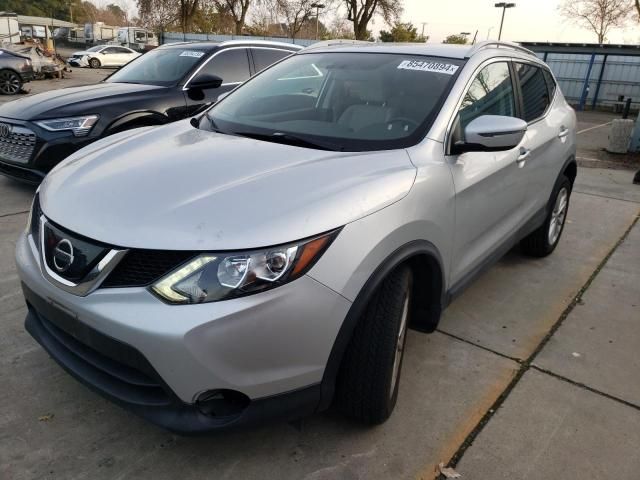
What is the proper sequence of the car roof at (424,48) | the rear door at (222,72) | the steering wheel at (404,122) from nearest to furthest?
the steering wheel at (404,122) → the car roof at (424,48) → the rear door at (222,72)

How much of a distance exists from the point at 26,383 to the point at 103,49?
3338cm

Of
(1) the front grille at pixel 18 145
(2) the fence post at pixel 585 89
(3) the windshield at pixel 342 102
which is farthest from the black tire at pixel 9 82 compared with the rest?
(2) the fence post at pixel 585 89

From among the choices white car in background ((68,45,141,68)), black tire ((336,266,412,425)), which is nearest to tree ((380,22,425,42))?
white car in background ((68,45,141,68))

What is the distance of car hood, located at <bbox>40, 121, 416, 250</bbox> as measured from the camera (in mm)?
1789

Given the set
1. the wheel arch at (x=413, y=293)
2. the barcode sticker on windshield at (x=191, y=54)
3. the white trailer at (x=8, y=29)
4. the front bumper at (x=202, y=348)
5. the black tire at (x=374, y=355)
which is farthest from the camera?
the white trailer at (x=8, y=29)

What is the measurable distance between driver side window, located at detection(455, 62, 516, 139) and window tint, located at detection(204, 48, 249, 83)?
3.74 meters

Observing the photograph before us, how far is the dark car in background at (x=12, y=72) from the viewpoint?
13883 millimetres

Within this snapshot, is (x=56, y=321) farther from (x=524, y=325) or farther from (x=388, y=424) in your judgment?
(x=524, y=325)

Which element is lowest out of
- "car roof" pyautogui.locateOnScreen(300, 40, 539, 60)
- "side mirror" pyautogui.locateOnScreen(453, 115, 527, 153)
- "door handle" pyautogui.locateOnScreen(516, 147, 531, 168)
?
"door handle" pyautogui.locateOnScreen(516, 147, 531, 168)

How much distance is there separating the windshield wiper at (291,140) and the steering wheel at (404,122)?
370 millimetres

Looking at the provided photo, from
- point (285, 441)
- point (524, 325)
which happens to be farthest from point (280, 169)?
point (524, 325)

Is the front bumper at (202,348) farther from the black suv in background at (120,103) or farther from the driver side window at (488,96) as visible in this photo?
the black suv in background at (120,103)

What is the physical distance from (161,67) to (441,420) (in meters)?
5.30

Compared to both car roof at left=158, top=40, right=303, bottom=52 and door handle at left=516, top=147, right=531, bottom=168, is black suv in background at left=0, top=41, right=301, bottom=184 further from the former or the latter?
door handle at left=516, top=147, right=531, bottom=168
